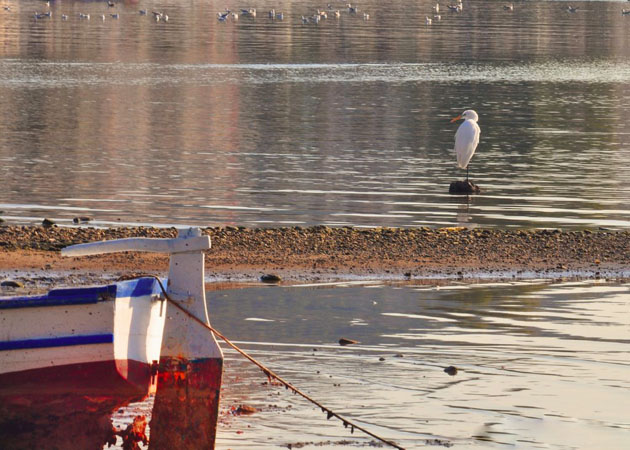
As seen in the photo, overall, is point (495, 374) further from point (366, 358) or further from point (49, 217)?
point (49, 217)

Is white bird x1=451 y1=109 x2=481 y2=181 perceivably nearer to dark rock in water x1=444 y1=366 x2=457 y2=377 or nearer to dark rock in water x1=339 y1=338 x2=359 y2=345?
dark rock in water x1=339 y1=338 x2=359 y2=345

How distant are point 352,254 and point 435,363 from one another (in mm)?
6167

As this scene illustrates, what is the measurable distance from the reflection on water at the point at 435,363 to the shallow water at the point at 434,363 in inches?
0.6

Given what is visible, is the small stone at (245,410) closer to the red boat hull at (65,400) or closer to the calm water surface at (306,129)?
the red boat hull at (65,400)

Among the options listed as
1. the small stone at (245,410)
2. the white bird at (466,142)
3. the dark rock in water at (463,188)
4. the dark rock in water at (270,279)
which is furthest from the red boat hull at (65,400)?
the white bird at (466,142)

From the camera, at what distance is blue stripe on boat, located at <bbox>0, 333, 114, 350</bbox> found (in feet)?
30.5

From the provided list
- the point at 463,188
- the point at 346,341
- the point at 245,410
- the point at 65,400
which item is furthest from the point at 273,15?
the point at 65,400

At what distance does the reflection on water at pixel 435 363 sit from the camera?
11.2m

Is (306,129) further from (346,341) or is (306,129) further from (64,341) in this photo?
(64,341)

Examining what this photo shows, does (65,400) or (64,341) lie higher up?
(64,341)

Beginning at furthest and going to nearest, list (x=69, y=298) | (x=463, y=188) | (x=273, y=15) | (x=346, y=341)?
(x=273, y=15)
(x=463, y=188)
(x=346, y=341)
(x=69, y=298)

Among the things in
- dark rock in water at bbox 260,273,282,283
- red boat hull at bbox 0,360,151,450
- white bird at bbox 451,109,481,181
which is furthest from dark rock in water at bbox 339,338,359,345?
white bird at bbox 451,109,481,181

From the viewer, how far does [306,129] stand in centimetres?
4225

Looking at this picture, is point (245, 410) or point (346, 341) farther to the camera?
point (346, 341)
